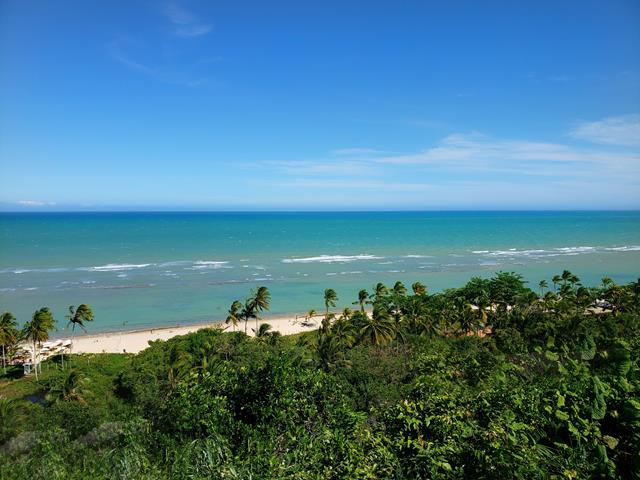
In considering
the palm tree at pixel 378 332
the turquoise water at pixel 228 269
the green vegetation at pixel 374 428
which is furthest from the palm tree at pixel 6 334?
the palm tree at pixel 378 332

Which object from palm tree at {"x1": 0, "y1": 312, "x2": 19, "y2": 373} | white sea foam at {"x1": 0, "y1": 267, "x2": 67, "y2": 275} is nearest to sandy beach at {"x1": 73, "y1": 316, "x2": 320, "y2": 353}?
palm tree at {"x1": 0, "y1": 312, "x2": 19, "y2": 373}

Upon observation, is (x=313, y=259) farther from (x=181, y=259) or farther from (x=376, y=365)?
(x=376, y=365)

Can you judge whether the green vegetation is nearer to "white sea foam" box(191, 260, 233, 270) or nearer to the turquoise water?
the turquoise water

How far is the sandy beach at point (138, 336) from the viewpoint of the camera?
110ft

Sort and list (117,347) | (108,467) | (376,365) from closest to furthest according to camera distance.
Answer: (108,467) → (376,365) → (117,347)

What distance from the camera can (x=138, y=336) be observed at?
36281 mm

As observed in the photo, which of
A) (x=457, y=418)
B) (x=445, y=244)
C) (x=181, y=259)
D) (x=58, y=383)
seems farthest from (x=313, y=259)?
(x=457, y=418)

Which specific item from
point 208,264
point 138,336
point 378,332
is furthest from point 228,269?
point 378,332

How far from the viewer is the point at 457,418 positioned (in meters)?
7.04

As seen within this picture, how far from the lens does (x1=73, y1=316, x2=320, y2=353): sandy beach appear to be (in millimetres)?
33500

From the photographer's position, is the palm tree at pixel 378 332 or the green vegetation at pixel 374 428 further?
the palm tree at pixel 378 332

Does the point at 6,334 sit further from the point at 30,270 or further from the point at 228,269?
the point at 30,270

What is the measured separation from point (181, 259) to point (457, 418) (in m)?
73.0

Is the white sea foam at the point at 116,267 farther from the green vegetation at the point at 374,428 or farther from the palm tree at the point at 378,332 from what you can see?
the palm tree at the point at 378,332
